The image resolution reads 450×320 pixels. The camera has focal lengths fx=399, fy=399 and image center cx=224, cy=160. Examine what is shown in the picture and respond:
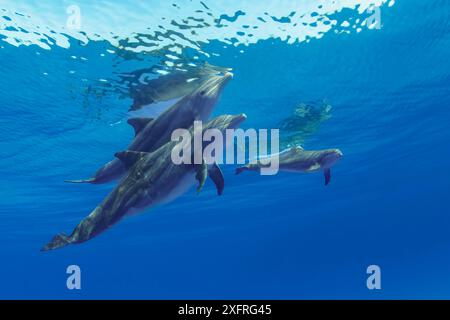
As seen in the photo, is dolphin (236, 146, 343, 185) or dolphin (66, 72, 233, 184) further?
dolphin (236, 146, 343, 185)

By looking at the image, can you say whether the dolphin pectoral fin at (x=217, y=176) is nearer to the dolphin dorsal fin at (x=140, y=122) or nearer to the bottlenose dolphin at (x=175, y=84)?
the dolphin dorsal fin at (x=140, y=122)

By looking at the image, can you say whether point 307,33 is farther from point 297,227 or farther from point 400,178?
point 297,227

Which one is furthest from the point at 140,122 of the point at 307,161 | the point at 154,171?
the point at 307,161

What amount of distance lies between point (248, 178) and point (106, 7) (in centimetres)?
2407

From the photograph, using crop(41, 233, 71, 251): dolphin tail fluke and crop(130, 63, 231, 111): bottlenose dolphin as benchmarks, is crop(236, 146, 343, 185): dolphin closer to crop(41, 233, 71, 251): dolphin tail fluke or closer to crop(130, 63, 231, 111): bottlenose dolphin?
crop(130, 63, 231, 111): bottlenose dolphin

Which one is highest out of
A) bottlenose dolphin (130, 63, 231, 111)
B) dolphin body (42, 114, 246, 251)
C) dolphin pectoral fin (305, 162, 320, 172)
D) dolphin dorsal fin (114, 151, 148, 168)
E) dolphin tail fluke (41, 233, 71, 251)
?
bottlenose dolphin (130, 63, 231, 111)

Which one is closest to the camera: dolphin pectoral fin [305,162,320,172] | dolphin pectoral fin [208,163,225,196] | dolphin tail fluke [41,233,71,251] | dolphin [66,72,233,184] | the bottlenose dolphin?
dolphin tail fluke [41,233,71,251]

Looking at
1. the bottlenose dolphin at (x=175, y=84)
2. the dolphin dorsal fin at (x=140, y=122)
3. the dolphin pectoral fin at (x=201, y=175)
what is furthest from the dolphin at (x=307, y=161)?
the dolphin pectoral fin at (x=201, y=175)

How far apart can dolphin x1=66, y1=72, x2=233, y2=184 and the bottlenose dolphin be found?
17.1 ft

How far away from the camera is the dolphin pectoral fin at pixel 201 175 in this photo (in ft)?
21.0

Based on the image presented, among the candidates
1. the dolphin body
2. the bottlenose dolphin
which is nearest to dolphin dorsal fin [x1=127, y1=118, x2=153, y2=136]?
the dolphin body

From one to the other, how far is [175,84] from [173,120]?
6.01m

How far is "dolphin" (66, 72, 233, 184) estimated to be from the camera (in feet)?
25.9
